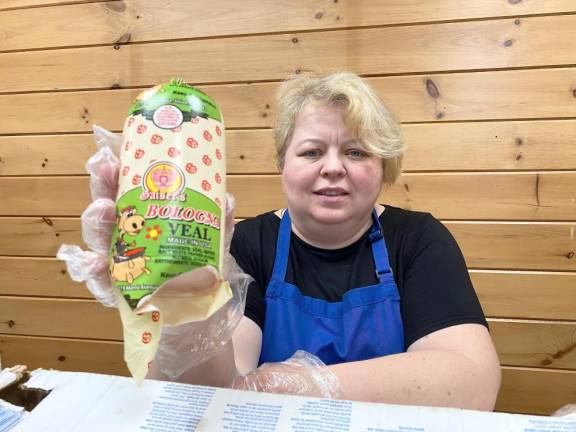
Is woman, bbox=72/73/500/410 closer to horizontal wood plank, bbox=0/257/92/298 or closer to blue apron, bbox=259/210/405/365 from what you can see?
blue apron, bbox=259/210/405/365

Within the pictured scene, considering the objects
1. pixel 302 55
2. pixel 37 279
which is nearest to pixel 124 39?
pixel 302 55

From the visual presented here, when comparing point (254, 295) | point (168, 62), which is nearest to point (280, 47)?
point (168, 62)

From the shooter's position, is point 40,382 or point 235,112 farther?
point 235,112

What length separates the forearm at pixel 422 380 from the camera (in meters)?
0.61

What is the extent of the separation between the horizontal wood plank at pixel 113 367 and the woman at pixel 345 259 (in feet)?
2.75

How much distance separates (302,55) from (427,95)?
40 cm

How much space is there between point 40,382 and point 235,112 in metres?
1.09

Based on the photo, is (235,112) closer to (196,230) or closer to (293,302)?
(293,302)

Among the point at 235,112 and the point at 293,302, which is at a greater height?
the point at 235,112

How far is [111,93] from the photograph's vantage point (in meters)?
1.62

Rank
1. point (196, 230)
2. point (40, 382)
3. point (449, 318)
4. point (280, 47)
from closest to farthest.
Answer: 1. point (196, 230)
2. point (40, 382)
3. point (449, 318)
4. point (280, 47)

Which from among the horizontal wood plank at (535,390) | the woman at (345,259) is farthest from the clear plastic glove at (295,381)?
the horizontal wood plank at (535,390)

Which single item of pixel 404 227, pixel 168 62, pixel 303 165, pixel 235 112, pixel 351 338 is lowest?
pixel 351 338

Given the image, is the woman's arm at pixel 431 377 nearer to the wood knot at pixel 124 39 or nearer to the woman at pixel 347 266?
the woman at pixel 347 266
